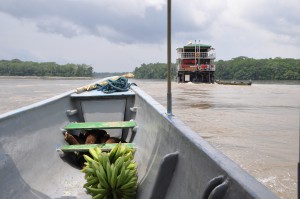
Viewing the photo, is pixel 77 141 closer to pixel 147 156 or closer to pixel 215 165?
pixel 147 156

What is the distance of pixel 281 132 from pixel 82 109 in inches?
235

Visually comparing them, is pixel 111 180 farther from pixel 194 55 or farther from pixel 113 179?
pixel 194 55

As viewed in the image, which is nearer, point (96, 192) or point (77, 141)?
point (96, 192)

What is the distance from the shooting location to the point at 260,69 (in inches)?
3780

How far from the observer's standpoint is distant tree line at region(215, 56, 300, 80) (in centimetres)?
8838

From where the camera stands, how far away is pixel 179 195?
2033 mm

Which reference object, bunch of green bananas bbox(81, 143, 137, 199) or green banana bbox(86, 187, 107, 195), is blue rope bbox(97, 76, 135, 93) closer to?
bunch of green bananas bbox(81, 143, 137, 199)

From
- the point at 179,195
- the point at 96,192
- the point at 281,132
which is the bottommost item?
the point at 281,132

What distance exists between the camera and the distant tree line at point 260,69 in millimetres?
88375

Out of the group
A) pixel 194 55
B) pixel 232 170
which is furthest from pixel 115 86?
pixel 194 55

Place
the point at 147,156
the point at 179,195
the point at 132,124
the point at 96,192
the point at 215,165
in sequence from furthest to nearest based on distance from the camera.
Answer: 1. the point at 132,124
2. the point at 147,156
3. the point at 96,192
4. the point at 179,195
5. the point at 215,165

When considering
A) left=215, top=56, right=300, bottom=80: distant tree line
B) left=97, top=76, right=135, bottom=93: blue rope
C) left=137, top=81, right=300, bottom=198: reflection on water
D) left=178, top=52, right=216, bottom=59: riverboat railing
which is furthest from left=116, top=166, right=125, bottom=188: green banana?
left=215, top=56, right=300, bottom=80: distant tree line

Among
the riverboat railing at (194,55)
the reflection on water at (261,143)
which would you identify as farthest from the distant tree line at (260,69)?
the reflection on water at (261,143)

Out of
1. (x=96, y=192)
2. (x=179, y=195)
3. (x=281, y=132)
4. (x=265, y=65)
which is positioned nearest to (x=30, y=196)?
(x=96, y=192)
